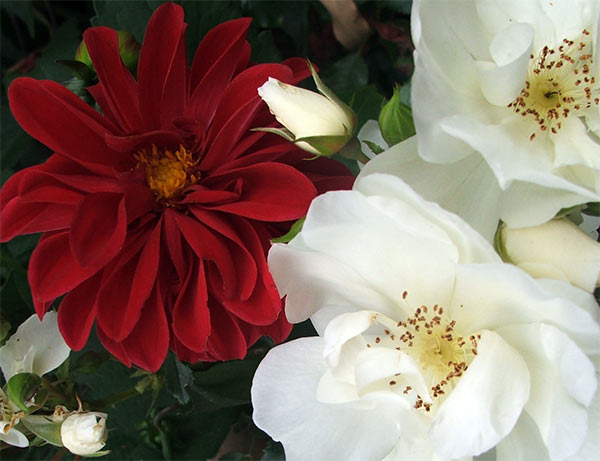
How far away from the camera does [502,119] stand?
0.36m

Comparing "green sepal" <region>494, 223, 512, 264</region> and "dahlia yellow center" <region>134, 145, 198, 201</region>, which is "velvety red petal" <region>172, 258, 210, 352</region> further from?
"green sepal" <region>494, 223, 512, 264</region>

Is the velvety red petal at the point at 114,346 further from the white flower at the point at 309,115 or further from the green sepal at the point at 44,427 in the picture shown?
the white flower at the point at 309,115

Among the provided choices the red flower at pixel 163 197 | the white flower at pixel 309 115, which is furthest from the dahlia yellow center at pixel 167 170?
the white flower at pixel 309 115

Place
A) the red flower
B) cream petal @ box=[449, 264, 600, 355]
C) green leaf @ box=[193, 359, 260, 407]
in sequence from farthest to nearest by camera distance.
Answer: green leaf @ box=[193, 359, 260, 407] < the red flower < cream petal @ box=[449, 264, 600, 355]

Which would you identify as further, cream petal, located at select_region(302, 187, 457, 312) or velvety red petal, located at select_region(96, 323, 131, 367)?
velvety red petal, located at select_region(96, 323, 131, 367)

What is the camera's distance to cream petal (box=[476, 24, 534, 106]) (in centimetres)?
32

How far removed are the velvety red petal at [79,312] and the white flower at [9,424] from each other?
55mm

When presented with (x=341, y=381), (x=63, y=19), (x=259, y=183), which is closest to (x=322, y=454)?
(x=341, y=381)

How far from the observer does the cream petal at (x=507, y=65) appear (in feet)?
1.04

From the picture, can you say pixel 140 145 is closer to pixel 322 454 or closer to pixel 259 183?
pixel 259 183

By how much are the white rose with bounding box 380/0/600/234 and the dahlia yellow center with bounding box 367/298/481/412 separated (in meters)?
0.06

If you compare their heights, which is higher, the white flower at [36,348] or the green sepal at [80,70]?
the green sepal at [80,70]

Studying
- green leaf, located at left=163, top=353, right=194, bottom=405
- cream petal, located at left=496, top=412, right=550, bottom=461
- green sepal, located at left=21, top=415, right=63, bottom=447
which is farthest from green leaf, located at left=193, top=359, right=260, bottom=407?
cream petal, located at left=496, top=412, right=550, bottom=461

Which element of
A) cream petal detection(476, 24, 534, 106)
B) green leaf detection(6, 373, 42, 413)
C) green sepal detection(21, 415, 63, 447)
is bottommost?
green sepal detection(21, 415, 63, 447)
